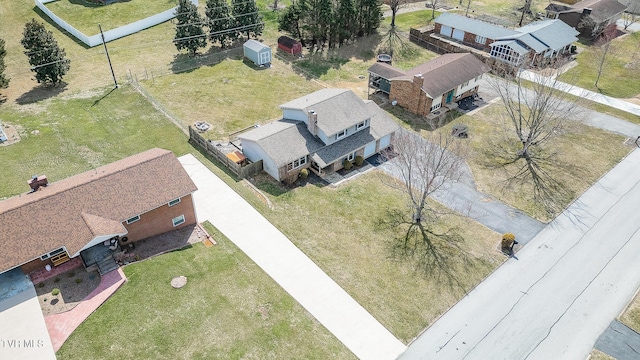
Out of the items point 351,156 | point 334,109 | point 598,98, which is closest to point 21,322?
point 351,156

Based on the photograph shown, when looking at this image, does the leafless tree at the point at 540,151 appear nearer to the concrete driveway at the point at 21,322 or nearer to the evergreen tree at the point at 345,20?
the evergreen tree at the point at 345,20

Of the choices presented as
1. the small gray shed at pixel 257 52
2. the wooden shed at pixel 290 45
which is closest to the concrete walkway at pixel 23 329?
the small gray shed at pixel 257 52

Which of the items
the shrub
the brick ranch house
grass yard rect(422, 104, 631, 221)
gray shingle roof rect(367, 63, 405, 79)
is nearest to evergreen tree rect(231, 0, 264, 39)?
gray shingle roof rect(367, 63, 405, 79)

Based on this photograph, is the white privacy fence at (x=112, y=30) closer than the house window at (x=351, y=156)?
No

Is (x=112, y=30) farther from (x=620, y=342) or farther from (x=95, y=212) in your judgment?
(x=620, y=342)

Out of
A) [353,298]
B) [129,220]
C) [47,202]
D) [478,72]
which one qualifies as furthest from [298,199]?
[478,72]

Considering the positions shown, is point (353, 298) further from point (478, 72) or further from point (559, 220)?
point (478, 72)
